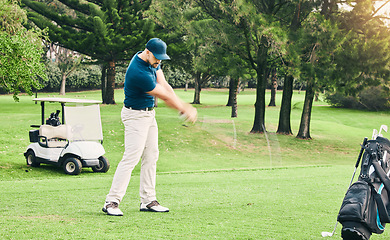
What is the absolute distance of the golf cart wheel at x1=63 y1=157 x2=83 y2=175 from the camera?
10.7 m

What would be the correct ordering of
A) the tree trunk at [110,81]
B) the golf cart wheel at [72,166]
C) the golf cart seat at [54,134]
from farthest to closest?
the tree trunk at [110,81], the golf cart seat at [54,134], the golf cart wheel at [72,166]

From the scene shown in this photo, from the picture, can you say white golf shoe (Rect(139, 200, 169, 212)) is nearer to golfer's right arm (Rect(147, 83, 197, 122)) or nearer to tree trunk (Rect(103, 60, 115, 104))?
→ golfer's right arm (Rect(147, 83, 197, 122))

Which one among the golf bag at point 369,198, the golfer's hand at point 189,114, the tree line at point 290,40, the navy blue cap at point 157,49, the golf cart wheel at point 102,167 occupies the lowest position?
the golf cart wheel at point 102,167

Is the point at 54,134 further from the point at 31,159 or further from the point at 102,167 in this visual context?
the point at 102,167

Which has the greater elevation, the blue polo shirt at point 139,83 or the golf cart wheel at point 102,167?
the blue polo shirt at point 139,83

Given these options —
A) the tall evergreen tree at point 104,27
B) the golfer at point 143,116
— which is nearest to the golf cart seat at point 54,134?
the golfer at point 143,116

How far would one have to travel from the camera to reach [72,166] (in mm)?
10883

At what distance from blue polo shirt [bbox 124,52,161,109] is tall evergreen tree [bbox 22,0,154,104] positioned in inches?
949

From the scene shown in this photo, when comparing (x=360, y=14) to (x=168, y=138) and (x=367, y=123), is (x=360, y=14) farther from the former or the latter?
(x=367, y=123)

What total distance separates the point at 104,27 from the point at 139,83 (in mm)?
24867

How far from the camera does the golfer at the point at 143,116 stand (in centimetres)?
439

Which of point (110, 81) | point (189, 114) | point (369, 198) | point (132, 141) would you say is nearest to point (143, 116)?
Answer: point (132, 141)

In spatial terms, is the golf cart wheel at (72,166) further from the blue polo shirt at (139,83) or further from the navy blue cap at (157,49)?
the navy blue cap at (157,49)

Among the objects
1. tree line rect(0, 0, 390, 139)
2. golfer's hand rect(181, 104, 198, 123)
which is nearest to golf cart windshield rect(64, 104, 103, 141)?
golfer's hand rect(181, 104, 198, 123)
